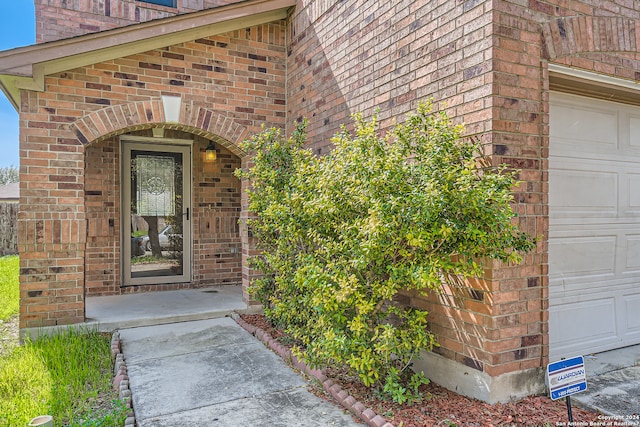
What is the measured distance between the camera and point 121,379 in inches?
137

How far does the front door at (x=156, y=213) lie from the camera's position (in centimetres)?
693

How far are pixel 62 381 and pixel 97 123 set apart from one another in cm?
284

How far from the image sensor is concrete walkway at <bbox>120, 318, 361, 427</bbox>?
9.60ft

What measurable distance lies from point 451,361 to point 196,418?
6.27ft

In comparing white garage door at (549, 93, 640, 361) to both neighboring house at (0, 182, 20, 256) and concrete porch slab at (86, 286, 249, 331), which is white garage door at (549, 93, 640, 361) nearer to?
concrete porch slab at (86, 286, 249, 331)

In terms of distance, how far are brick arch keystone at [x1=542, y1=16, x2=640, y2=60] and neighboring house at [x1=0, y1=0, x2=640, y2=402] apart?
0.01m

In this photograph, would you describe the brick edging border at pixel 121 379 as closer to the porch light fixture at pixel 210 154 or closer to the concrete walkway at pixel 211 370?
the concrete walkway at pixel 211 370

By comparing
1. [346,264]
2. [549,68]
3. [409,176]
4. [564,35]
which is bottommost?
[346,264]

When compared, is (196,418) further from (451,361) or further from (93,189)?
(93,189)

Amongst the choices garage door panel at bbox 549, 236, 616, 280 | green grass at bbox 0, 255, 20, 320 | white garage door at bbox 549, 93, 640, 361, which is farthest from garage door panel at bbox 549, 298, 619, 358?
green grass at bbox 0, 255, 20, 320

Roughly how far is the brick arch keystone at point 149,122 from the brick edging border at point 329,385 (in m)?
2.51

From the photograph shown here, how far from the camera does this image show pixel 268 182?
461cm

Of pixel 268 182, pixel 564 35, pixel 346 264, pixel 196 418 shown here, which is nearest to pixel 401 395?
pixel 346 264

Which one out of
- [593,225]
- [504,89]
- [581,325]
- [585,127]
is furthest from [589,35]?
[581,325]
